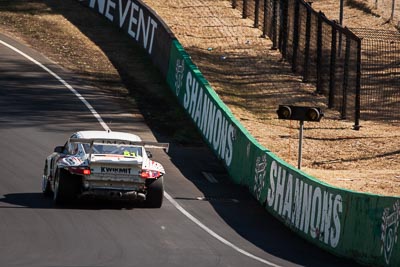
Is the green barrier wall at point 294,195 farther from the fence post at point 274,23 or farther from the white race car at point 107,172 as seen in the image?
the fence post at point 274,23

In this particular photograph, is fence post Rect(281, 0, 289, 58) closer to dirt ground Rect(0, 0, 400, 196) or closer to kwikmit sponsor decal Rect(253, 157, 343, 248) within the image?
dirt ground Rect(0, 0, 400, 196)

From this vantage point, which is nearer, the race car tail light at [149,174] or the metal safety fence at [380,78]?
the race car tail light at [149,174]

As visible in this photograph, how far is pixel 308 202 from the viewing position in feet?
76.4

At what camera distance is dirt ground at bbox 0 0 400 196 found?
3173 centimetres

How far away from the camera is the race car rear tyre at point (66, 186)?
23656 mm

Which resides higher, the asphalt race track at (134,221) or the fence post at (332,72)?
the fence post at (332,72)

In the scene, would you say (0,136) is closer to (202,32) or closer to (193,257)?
(193,257)

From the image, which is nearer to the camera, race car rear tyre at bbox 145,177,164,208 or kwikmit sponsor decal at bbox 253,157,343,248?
kwikmit sponsor decal at bbox 253,157,343,248

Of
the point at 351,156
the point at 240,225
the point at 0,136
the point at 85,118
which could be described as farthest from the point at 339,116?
the point at 240,225

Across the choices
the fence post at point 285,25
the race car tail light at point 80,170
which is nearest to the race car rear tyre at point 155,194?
the race car tail light at point 80,170

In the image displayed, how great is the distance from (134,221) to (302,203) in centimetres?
353

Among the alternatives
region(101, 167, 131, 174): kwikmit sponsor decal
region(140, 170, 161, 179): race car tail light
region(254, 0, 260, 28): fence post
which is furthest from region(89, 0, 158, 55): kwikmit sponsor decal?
region(101, 167, 131, 174): kwikmit sponsor decal

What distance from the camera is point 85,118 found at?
3472cm

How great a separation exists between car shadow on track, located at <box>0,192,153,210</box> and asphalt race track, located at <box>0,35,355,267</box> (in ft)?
0.07
